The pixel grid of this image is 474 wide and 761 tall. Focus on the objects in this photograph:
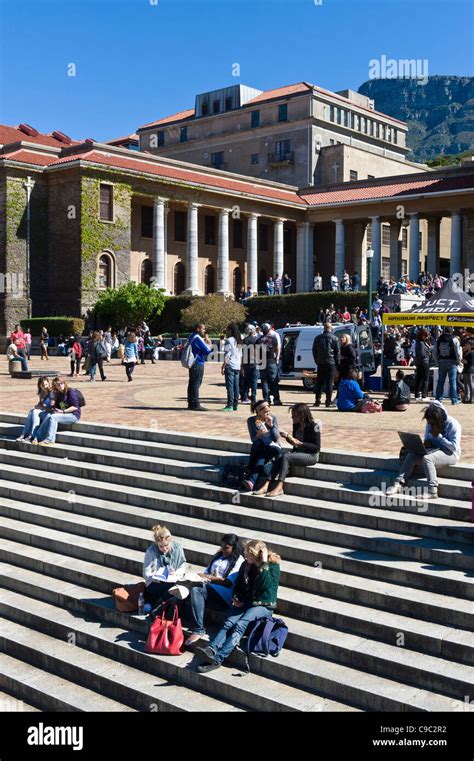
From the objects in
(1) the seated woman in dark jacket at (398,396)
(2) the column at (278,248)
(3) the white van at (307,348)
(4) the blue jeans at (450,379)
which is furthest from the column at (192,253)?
(1) the seated woman in dark jacket at (398,396)

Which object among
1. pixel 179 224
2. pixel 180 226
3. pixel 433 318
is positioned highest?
pixel 179 224

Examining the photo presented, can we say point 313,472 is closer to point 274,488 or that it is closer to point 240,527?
point 274,488

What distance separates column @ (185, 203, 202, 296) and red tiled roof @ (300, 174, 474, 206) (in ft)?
34.6

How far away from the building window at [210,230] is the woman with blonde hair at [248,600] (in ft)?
Result: 177

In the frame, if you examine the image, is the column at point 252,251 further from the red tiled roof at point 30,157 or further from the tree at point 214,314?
the red tiled roof at point 30,157

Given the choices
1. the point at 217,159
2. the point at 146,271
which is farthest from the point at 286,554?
the point at 217,159

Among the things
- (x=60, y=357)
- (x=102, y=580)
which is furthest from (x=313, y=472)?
(x=60, y=357)

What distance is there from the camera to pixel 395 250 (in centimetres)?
6194

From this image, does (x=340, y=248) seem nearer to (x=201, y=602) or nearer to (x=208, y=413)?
(x=208, y=413)

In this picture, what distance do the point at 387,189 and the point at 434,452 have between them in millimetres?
50013

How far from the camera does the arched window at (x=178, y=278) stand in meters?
58.4

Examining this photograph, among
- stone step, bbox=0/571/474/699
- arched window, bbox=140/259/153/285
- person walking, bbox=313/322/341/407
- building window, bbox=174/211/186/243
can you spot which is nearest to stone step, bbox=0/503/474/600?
stone step, bbox=0/571/474/699

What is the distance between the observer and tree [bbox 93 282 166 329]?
4784 centimetres

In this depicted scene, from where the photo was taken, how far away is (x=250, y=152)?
241 feet
